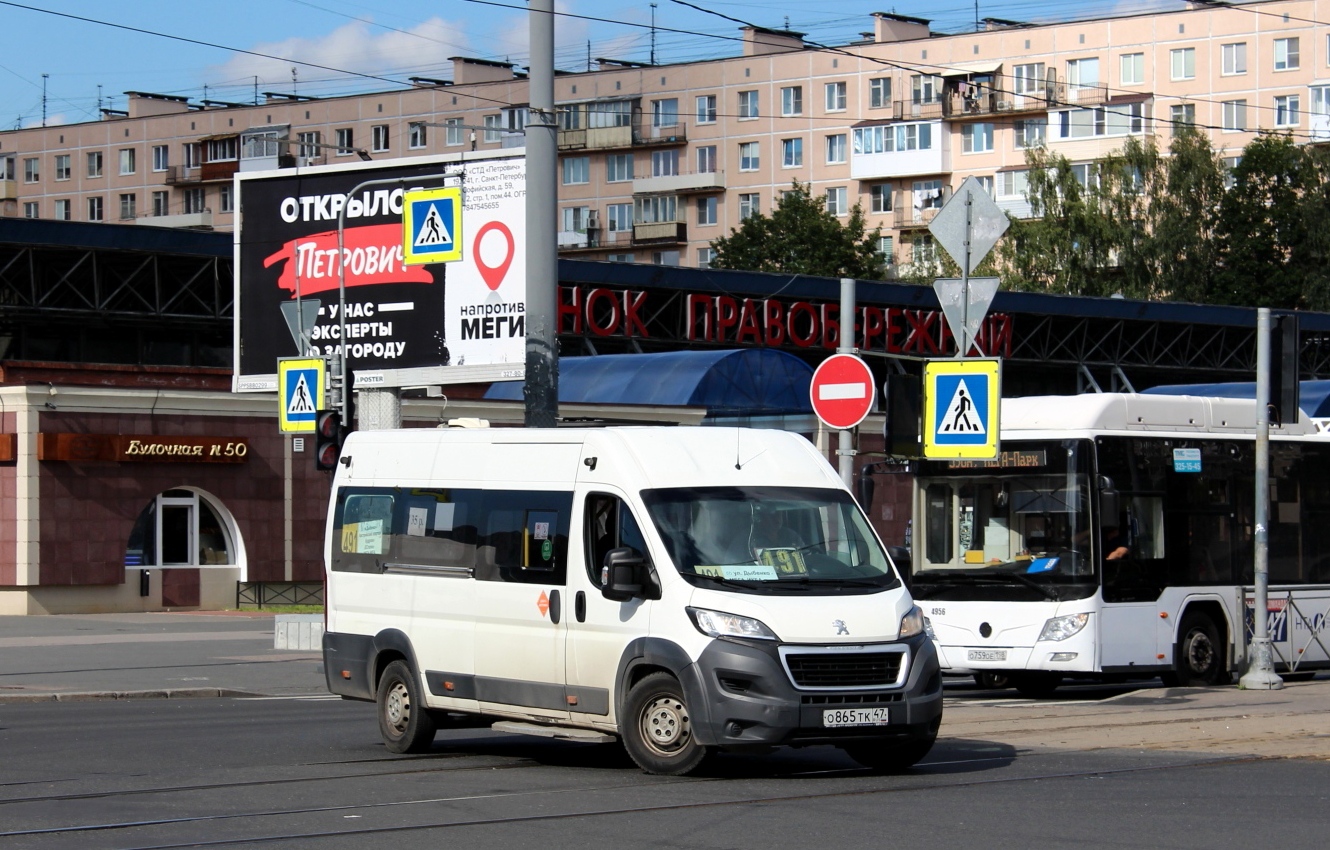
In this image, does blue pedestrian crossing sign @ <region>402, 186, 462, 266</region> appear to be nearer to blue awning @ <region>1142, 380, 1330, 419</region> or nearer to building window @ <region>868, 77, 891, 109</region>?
blue awning @ <region>1142, 380, 1330, 419</region>

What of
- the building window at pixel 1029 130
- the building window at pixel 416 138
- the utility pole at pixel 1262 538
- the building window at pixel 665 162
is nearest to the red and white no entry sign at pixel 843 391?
the utility pole at pixel 1262 538

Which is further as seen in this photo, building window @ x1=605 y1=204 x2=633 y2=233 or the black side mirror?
building window @ x1=605 y1=204 x2=633 y2=233

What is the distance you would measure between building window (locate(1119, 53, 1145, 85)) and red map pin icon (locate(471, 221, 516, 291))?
72.4 metres

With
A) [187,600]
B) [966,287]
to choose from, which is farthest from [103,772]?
[187,600]

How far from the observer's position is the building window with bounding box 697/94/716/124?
324ft

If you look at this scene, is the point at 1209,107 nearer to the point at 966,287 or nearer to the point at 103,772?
the point at 966,287

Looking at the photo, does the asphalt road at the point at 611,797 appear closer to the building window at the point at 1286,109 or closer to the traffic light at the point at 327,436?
the traffic light at the point at 327,436

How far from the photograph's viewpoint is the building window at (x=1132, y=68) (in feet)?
298

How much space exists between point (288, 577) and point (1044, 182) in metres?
46.0

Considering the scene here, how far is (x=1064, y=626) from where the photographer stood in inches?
734

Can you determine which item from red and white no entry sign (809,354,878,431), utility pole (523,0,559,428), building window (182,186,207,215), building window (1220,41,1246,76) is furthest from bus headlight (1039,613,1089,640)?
building window (182,186,207,215)

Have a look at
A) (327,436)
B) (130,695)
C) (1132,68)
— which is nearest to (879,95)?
(1132,68)

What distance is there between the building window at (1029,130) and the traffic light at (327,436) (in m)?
75.9

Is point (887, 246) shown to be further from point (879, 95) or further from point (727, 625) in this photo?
point (727, 625)
